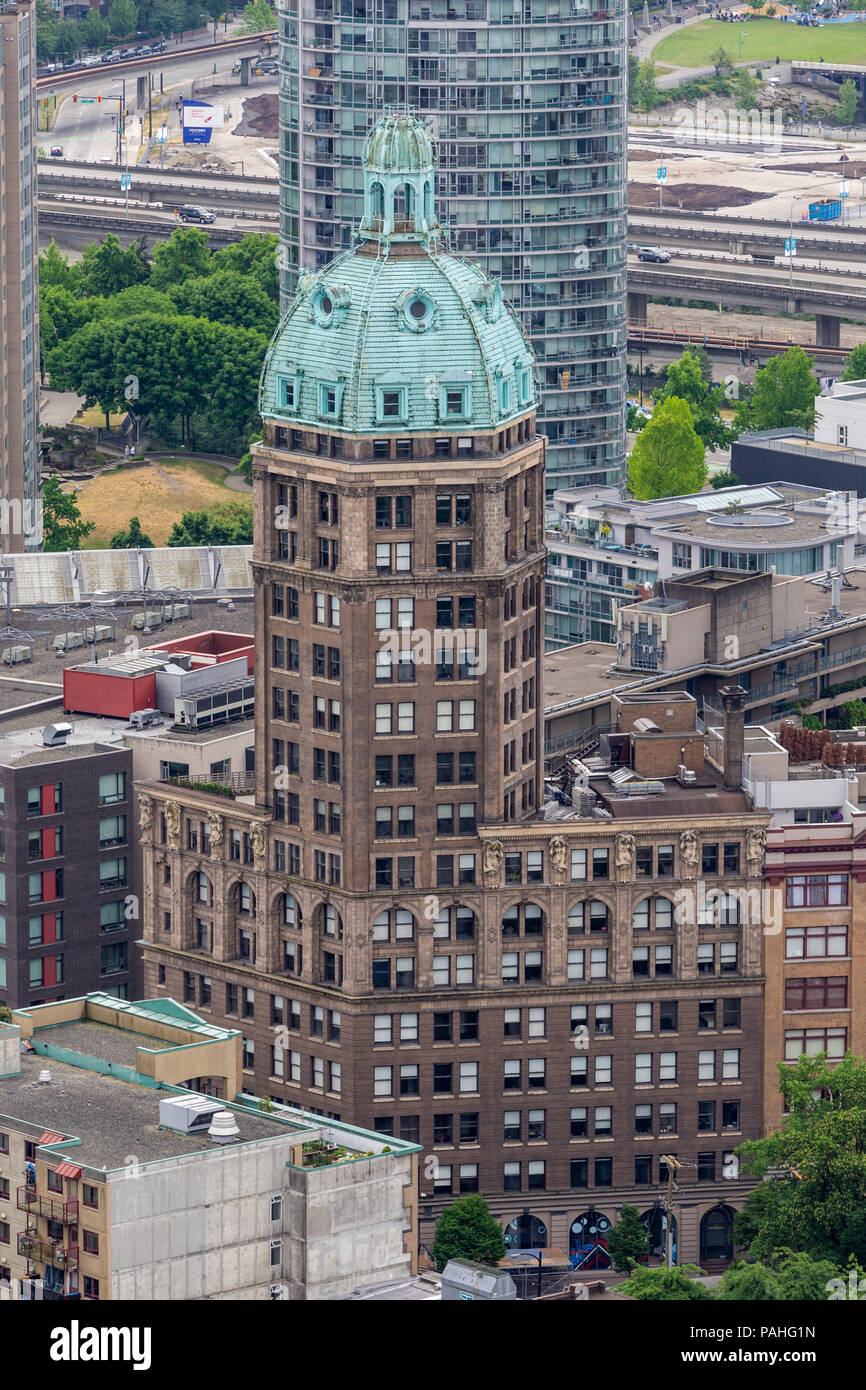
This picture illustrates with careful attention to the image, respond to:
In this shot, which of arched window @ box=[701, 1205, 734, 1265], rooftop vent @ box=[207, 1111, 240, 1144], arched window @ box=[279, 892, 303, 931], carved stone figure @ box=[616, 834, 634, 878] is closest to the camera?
rooftop vent @ box=[207, 1111, 240, 1144]

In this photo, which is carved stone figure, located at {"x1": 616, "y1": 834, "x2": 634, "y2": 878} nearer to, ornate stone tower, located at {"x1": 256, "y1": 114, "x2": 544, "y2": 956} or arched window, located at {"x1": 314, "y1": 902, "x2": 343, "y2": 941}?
ornate stone tower, located at {"x1": 256, "y1": 114, "x2": 544, "y2": 956}

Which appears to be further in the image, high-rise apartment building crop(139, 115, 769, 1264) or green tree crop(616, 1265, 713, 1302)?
high-rise apartment building crop(139, 115, 769, 1264)

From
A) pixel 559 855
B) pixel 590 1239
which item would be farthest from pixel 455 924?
pixel 590 1239

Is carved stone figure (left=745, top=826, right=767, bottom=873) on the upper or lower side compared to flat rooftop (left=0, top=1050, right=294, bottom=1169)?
upper

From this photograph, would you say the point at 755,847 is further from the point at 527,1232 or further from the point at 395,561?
the point at 395,561

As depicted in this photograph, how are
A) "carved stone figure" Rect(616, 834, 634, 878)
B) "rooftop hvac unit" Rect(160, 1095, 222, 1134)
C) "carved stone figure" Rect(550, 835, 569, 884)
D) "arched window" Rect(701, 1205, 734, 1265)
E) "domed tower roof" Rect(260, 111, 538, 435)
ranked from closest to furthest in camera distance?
1. "rooftop hvac unit" Rect(160, 1095, 222, 1134)
2. "domed tower roof" Rect(260, 111, 538, 435)
3. "carved stone figure" Rect(550, 835, 569, 884)
4. "carved stone figure" Rect(616, 834, 634, 878)
5. "arched window" Rect(701, 1205, 734, 1265)

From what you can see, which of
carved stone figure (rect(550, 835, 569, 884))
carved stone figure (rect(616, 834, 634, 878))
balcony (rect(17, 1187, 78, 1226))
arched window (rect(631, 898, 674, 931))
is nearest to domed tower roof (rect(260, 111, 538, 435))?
carved stone figure (rect(550, 835, 569, 884))

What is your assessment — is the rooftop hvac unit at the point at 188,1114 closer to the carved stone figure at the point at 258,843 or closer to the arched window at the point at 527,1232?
the carved stone figure at the point at 258,843
